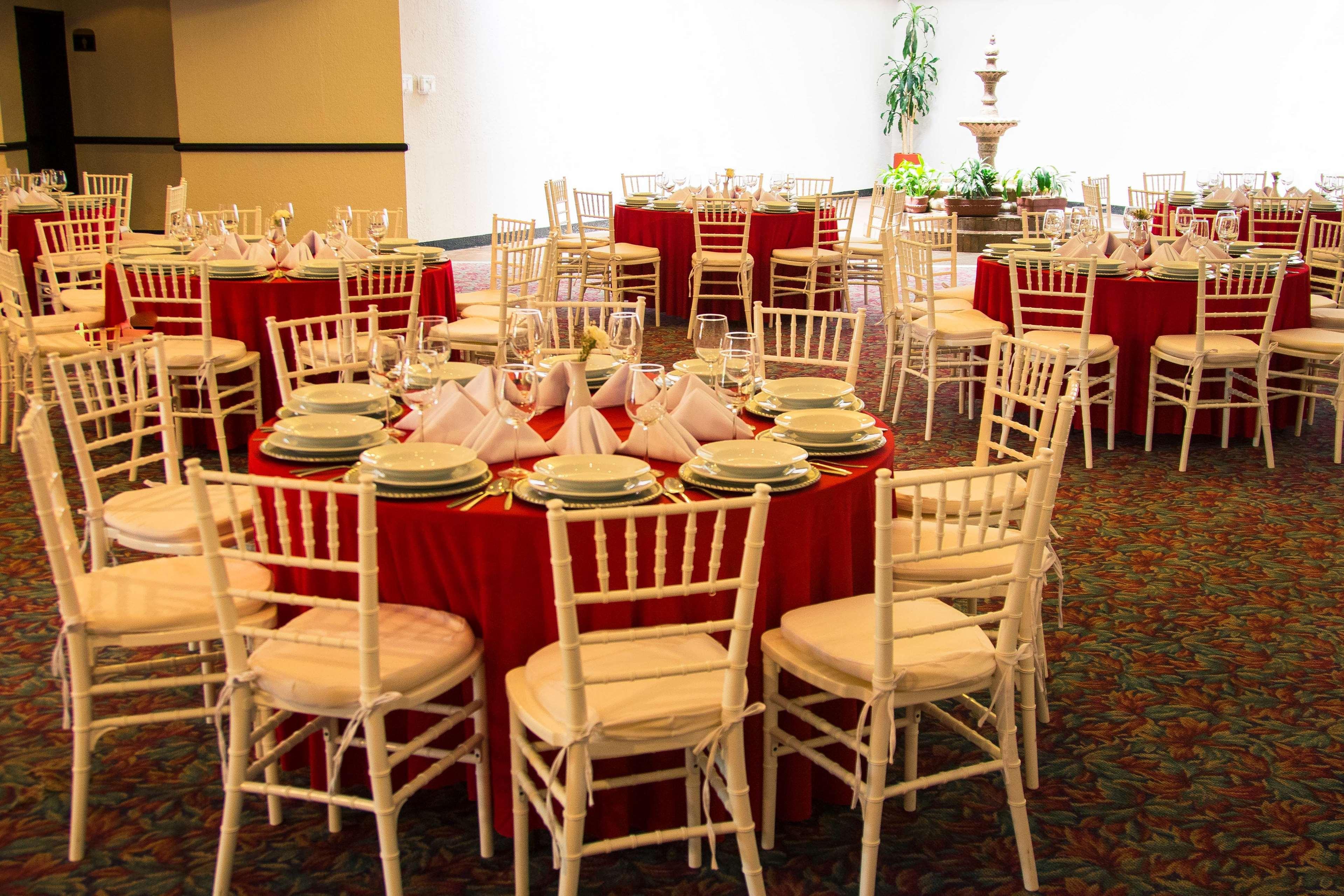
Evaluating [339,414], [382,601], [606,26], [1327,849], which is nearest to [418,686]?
[382,601]

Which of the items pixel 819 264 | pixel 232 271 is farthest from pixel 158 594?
pixel 819 264

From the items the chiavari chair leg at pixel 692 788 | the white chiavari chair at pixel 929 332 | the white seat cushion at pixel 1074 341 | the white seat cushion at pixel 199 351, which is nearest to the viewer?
the chiavari chair leg at pixel 692 788

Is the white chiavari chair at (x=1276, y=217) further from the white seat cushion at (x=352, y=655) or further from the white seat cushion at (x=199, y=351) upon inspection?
the white seat cushion at (x=352, y=655)

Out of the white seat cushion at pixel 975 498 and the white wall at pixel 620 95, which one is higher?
the white wall at pixel 620 95

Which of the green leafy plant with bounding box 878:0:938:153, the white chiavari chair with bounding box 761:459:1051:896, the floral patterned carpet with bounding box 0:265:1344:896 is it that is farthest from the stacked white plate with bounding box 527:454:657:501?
the green leafy plant with bounding box 878:0:938:153

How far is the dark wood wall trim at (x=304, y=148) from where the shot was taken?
1095cm

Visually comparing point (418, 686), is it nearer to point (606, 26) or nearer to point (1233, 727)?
point (1233, 727)

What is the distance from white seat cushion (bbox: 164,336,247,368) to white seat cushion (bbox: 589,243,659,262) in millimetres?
3571

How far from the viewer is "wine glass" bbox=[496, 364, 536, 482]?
2.72 metres

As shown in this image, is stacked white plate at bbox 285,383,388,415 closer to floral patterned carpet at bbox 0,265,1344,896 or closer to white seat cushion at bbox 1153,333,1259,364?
floral patterned carpet at bbox 0,265,1344,896

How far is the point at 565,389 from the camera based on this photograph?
3195 millimetres

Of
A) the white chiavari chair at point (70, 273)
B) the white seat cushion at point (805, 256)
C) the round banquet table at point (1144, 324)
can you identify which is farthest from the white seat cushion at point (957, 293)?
the white chiavari chair at point (70, 273)

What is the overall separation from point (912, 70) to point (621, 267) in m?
11.8

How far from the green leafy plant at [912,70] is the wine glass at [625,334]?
668 inches
